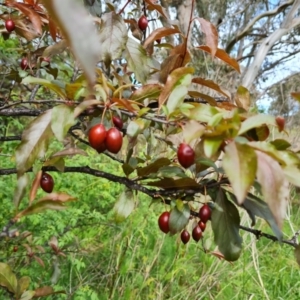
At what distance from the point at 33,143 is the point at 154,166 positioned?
0.69ft

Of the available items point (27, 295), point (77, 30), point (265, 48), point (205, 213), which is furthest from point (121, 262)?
point (265, 48)

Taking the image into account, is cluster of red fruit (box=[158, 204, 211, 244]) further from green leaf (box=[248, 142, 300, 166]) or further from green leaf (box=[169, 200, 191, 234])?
green leaf (box=[248, 142, 300, 166])

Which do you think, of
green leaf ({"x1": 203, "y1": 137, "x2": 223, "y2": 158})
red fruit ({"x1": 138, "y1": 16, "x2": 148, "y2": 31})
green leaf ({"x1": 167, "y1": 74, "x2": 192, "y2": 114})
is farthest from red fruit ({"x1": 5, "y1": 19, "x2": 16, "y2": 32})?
green leaf ({"x1": 203, "y1": 137, "x2": 223, "y2": 158})

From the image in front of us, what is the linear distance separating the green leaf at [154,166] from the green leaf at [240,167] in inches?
10.1

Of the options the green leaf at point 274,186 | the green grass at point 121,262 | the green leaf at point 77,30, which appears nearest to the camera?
the green leaf at point 77,30

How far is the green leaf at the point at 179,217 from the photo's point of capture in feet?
1.98

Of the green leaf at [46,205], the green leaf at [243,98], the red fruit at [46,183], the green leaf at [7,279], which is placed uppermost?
the green leaf at [243,98]

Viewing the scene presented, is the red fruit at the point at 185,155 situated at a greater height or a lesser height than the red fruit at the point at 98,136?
greater

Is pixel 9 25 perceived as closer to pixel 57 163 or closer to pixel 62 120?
pixel 57 163

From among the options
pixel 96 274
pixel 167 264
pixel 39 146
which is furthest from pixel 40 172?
pixel 167 264

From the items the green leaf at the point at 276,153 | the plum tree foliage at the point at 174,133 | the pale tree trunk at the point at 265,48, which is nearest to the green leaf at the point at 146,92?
the plum tree foliage at the point at 174,133

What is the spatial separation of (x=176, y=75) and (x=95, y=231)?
150 cm

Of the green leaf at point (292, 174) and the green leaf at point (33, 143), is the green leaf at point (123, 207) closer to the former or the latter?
the green leaf at point (33, 143)

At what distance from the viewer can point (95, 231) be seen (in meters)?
1.92
